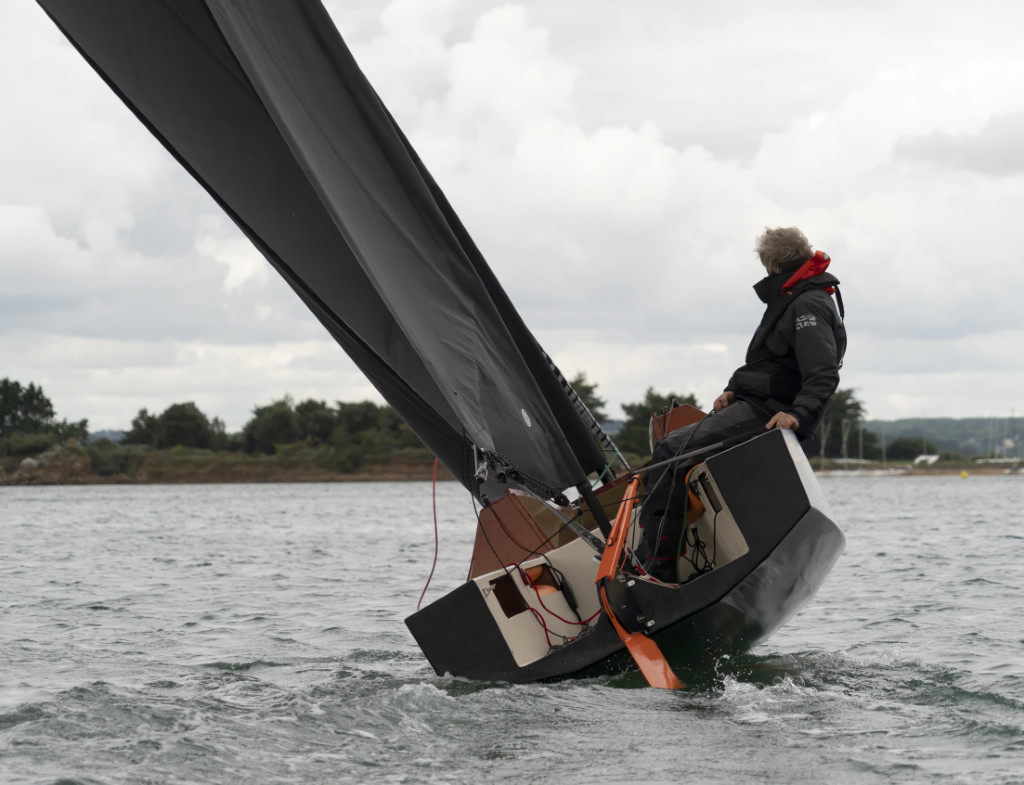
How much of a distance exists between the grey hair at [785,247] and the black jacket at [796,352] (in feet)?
0.18

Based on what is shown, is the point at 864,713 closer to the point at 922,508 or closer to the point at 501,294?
the point at 501,294

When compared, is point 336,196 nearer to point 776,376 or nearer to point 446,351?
point 446,351

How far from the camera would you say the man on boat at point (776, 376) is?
5148 millimetres

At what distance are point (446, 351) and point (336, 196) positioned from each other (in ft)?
2.89

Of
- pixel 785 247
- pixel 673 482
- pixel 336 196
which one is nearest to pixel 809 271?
pixel 785 247

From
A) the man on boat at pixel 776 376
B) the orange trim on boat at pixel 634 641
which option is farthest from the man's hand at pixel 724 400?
the orange trim on boat at pixel 634 641

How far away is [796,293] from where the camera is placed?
5.27 m

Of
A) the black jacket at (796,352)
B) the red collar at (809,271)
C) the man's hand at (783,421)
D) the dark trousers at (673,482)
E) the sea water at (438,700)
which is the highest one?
the red collar at (809,271)

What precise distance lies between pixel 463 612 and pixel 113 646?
10.8ft

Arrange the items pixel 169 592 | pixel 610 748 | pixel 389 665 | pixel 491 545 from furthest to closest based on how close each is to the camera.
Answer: pixel 169 592, pixel 389 665, pixel 491 545, pixel 610 748

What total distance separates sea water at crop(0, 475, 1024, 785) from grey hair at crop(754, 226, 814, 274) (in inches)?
80.8

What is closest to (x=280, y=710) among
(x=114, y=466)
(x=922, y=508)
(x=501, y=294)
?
(x=501, y=294)

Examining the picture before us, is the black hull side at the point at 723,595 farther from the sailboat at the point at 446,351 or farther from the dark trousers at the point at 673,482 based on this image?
the dark trousers at the point at 673,482

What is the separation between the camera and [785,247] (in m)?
5.38
